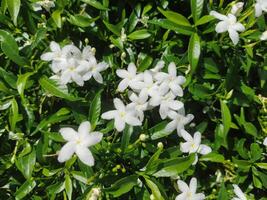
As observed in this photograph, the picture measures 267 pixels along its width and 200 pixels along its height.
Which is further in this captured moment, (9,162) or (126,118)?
(9,162)

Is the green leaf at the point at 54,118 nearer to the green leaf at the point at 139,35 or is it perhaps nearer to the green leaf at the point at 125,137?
the green leaf at the point at 125,137

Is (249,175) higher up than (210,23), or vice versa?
(210,23)

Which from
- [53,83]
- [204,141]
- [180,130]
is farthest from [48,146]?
[204,141]

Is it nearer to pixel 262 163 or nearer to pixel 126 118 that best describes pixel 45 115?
pixel 126 118

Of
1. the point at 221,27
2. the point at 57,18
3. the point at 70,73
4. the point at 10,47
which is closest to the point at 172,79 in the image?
the point at 221,27

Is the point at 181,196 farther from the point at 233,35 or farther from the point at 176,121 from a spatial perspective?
the point at 233,35
